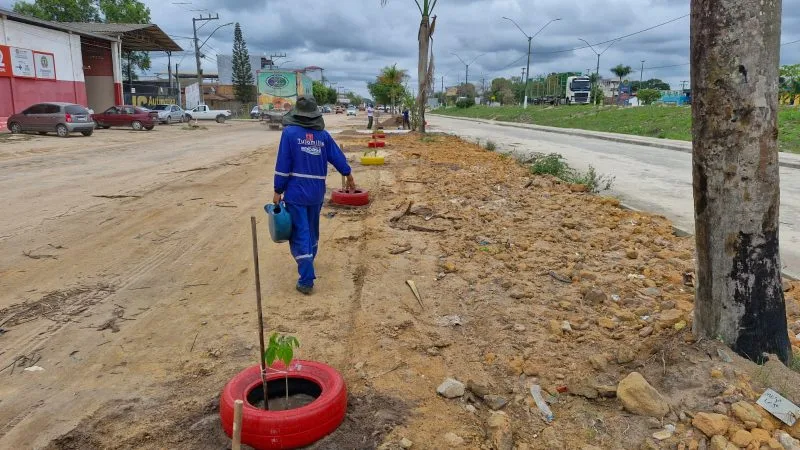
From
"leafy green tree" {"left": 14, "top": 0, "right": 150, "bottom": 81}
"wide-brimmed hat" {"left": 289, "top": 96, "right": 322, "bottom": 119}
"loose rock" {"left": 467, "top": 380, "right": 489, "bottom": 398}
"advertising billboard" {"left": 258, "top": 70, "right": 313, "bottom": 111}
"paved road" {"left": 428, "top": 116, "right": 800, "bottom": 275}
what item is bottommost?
"loose rock" {"left": 467, "top": 380, "right": 489, "bottom": 398}

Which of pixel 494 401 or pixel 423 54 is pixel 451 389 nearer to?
pixel 494 401

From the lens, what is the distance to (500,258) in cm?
604

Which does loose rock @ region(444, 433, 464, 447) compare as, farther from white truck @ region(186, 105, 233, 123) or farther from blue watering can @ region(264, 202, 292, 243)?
white truck @ region(186, 105, 233, 123)

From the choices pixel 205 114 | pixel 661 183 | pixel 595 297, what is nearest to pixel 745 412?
pixel 595 297

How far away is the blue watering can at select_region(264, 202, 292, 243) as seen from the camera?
15.7ft

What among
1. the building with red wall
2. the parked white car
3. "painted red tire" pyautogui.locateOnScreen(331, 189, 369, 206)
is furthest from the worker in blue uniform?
the parked white car

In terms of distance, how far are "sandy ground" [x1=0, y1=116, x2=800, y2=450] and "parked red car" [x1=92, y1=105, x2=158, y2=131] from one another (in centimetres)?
2662

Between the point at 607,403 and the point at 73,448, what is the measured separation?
283 centimetres

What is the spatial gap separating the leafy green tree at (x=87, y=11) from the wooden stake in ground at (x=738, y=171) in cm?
5795

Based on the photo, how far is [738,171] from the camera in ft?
9.95

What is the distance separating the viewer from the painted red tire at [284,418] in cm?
279

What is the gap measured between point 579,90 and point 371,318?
7663cm

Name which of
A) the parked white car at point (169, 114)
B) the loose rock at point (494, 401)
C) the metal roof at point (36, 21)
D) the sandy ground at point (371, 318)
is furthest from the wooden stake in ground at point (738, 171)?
the parked white car at point (169, 114)

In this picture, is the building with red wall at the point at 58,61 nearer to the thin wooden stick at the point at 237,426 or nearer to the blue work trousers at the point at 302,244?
the blue work trousers at the point at 302,244
